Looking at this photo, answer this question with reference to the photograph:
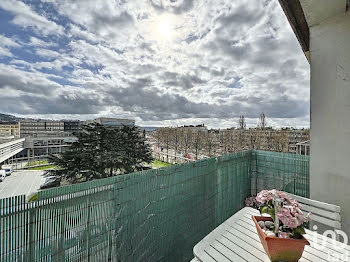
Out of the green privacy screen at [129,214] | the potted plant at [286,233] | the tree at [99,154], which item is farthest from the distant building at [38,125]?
the potted plant at [286,233]

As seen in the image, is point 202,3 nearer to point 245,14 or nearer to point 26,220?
point 245,14

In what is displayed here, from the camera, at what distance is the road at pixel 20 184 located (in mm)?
14133

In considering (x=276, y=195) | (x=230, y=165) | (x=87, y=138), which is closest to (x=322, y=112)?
(x=230, y=165)

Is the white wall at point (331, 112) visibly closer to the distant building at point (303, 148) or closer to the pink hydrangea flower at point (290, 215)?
the pink hydrangea flower at point (290, 215)

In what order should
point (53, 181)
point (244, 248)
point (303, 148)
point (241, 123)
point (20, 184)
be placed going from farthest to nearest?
point (241, 123) < point (20, 184) < point (53, 181) < point (303, 148) < point (244, 248)

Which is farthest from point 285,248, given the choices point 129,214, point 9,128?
point 9,128

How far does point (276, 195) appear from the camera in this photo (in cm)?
119

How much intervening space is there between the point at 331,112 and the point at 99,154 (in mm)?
11614

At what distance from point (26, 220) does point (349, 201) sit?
332 cm

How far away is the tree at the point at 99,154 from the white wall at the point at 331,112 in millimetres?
10511

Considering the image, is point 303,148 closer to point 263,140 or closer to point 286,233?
point 286,233

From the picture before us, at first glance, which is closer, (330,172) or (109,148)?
(330,172)

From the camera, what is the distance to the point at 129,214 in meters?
1.68

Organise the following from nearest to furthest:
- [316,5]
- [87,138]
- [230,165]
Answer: [316,5]
[230,165]
[87,138]
